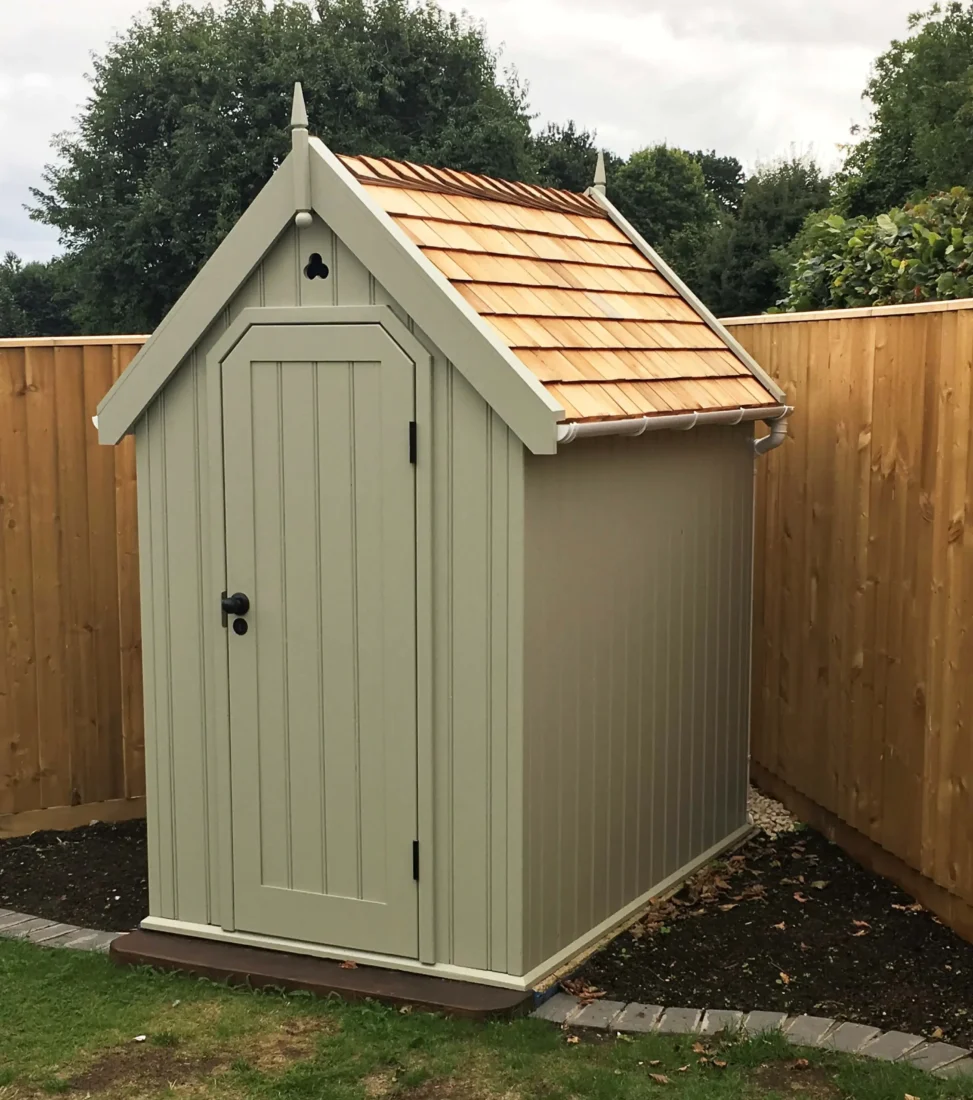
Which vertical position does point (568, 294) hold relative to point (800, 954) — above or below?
above

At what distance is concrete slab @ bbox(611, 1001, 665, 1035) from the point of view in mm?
4270

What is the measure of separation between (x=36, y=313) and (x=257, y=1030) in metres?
47.4

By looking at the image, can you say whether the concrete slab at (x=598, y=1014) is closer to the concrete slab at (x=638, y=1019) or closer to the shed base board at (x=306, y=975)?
the concrete slab at (x=638, y=1019)

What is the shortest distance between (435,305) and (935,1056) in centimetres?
278

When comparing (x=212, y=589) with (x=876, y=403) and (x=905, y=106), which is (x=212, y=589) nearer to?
(x=876, y=403)

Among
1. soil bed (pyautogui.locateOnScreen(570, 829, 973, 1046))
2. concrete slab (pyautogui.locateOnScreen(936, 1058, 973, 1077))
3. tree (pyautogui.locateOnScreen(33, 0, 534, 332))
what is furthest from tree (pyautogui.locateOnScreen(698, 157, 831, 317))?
concrete slab (pyautogui.locateOnScreen(936, 1058, 973, 1077))

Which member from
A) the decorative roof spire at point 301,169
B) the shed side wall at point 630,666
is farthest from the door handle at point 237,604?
the decorative roof spire at point 301,169

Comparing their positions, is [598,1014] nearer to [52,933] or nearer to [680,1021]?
[680,1021]

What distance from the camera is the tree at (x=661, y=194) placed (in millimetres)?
47594

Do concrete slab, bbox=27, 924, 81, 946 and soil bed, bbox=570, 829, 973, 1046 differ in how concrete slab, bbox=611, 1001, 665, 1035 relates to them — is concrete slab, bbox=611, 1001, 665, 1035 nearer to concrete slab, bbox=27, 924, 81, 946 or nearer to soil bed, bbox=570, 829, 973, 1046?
soil bed, bbox=570, 829, 973, 1046

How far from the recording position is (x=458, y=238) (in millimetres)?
4719

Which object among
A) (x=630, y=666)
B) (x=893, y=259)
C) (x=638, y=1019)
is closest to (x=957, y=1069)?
(x=638, y=1019)

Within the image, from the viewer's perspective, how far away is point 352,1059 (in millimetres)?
4094

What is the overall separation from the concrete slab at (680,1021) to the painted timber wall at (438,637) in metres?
0.53
